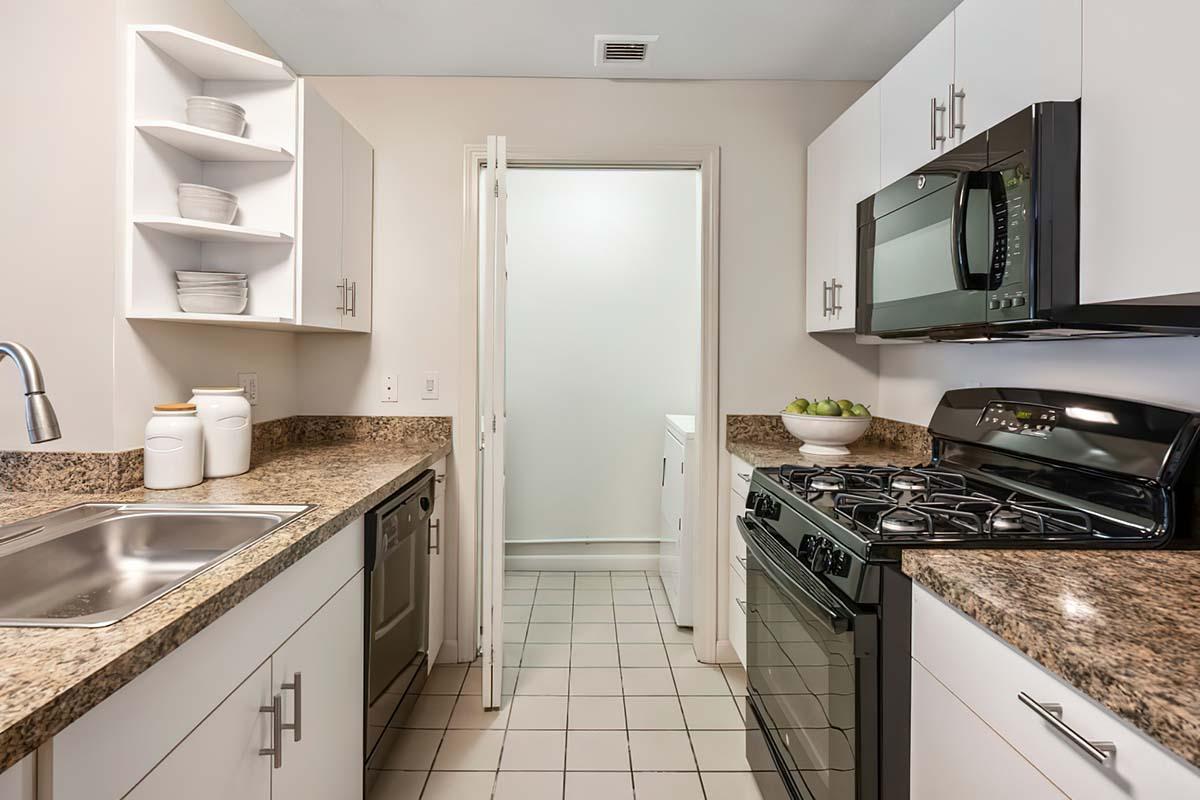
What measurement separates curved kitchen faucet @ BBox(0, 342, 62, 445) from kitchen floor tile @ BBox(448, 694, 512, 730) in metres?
1.64

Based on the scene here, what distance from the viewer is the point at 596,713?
236cm

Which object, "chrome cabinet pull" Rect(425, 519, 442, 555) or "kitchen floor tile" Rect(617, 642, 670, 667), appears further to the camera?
"kitchen floor tile" Rect(617, 642, 670, 667)

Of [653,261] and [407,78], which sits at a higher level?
[407,78]

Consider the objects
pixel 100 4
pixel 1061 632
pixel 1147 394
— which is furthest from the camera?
pixel 100 4

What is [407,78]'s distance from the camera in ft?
8.89

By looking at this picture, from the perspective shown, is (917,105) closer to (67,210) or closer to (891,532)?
(891,532)

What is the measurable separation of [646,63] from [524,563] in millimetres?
2638

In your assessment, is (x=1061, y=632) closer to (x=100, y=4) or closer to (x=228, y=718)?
(x=228, y=718)

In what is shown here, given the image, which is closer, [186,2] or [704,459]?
[186,2]

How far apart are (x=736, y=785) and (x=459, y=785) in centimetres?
79

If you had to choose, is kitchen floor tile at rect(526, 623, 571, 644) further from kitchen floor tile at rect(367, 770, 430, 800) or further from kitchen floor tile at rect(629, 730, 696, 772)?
kitchen floor tile at rect(367, 770, 430, 800)

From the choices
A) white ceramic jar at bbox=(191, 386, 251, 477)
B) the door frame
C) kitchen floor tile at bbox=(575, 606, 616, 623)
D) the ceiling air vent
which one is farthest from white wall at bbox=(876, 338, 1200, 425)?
white ceramic jar at bbox=(191, 386, 251, 477)

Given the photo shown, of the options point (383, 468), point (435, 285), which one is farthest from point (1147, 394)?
point (435, 285)

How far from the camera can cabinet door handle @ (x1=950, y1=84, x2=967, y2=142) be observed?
160 cm
